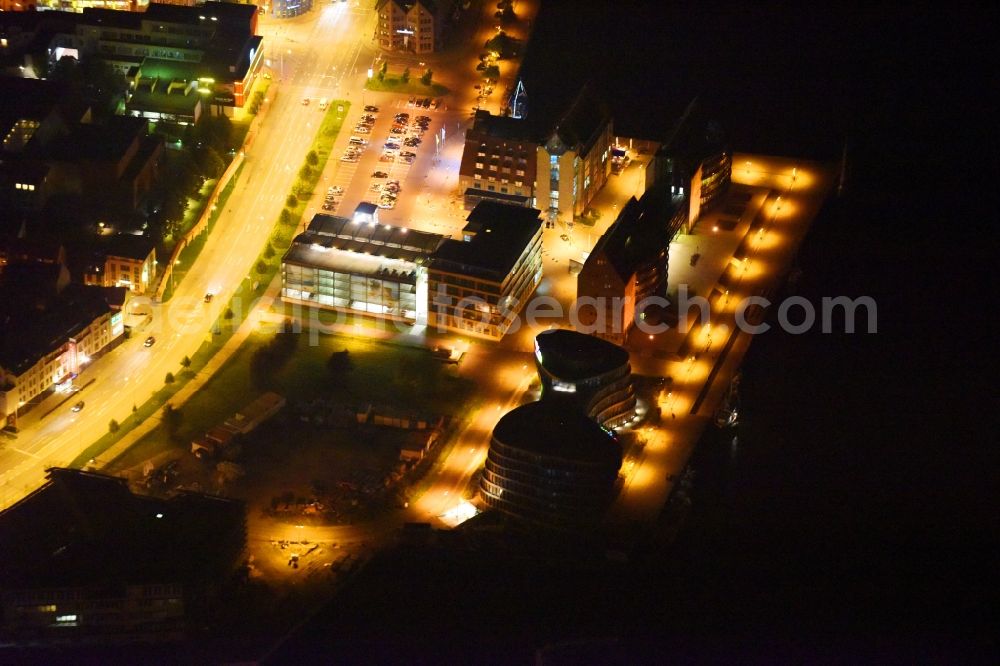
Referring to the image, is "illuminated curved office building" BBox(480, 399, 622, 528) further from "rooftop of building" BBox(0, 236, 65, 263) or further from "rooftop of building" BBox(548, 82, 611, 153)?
"rooftop of building" BBox(548, 82, 611, 153)

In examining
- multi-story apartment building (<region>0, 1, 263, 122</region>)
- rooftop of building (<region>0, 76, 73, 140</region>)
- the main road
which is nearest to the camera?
the main road

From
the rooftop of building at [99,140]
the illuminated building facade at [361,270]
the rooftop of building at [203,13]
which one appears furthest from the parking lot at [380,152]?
the rooftop of building at [99,140]

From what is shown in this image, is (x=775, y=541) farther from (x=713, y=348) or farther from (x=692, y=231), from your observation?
(x=692, y=231)

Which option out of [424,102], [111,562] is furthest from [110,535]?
[424,102]

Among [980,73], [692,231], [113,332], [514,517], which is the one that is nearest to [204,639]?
[514,517]

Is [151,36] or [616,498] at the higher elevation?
[151,36]

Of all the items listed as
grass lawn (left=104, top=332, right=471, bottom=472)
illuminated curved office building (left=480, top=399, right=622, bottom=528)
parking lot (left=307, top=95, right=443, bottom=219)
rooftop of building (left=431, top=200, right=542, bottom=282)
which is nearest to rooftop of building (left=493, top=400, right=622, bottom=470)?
illuminated curved office building (left=480, top=399, right=622, bottom=528)
